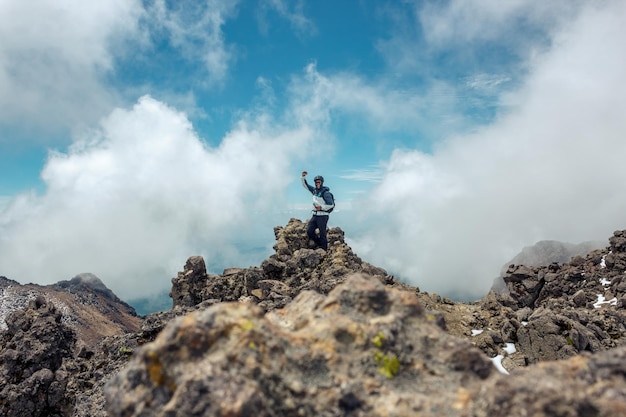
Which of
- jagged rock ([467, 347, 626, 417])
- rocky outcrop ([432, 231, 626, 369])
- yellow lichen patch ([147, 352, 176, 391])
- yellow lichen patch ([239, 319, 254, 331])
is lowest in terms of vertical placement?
yellow lichen patch ([147, 352, 176, 391])

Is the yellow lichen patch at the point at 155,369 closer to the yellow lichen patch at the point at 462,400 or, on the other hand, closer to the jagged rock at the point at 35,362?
the yellow lichen patch at the point at 462,400

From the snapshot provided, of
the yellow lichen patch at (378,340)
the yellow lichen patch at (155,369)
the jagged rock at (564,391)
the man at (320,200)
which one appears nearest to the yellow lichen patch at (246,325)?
the yellow lichen patch at (155,369)

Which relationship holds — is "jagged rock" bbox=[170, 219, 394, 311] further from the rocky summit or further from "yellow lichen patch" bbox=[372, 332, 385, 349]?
"yellow lichen patch" bbox=[372, 332, 385, 349]

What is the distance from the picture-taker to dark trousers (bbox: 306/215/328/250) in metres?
36.2

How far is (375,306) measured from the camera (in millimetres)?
8016

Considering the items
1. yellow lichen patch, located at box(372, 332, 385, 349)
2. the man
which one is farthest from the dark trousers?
yellow lichen patch, located at box(372, 332, 385, 349)

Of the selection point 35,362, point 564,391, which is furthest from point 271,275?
point 564,391

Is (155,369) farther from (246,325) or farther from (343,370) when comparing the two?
(343,370)

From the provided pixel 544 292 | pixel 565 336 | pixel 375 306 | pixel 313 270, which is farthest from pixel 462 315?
pixel 544 292

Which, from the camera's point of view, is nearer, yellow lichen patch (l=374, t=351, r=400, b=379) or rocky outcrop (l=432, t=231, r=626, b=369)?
yellow lichen patch (l=374, t=351, r=400, b=379)

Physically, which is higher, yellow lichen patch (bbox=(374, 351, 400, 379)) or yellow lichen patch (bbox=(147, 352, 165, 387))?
yellow lichen patch (bbox=(374, 351, 400, 379))

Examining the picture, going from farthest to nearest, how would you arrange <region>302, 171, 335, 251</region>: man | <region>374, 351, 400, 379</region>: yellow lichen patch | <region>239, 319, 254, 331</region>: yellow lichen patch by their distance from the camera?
<region>302, 171, 335, 251</region>: man < <region>374, 351, 400, 379</region>: yellow lichen patch < <region>239, 319, 254, 331</region>: yellow lichen patch

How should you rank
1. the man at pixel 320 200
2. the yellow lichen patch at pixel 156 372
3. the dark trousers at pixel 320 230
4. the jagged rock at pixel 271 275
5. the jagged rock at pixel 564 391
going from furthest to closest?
1. the dark trousers at pixel 320 230
2. the man at pixel 320 200
3. the jagged rock at pixel 271 275
4. the yellow lichen patch at pixel 156 372
5. the jagged rock at pixel 564 391

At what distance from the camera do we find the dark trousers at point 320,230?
36250 millimetres
